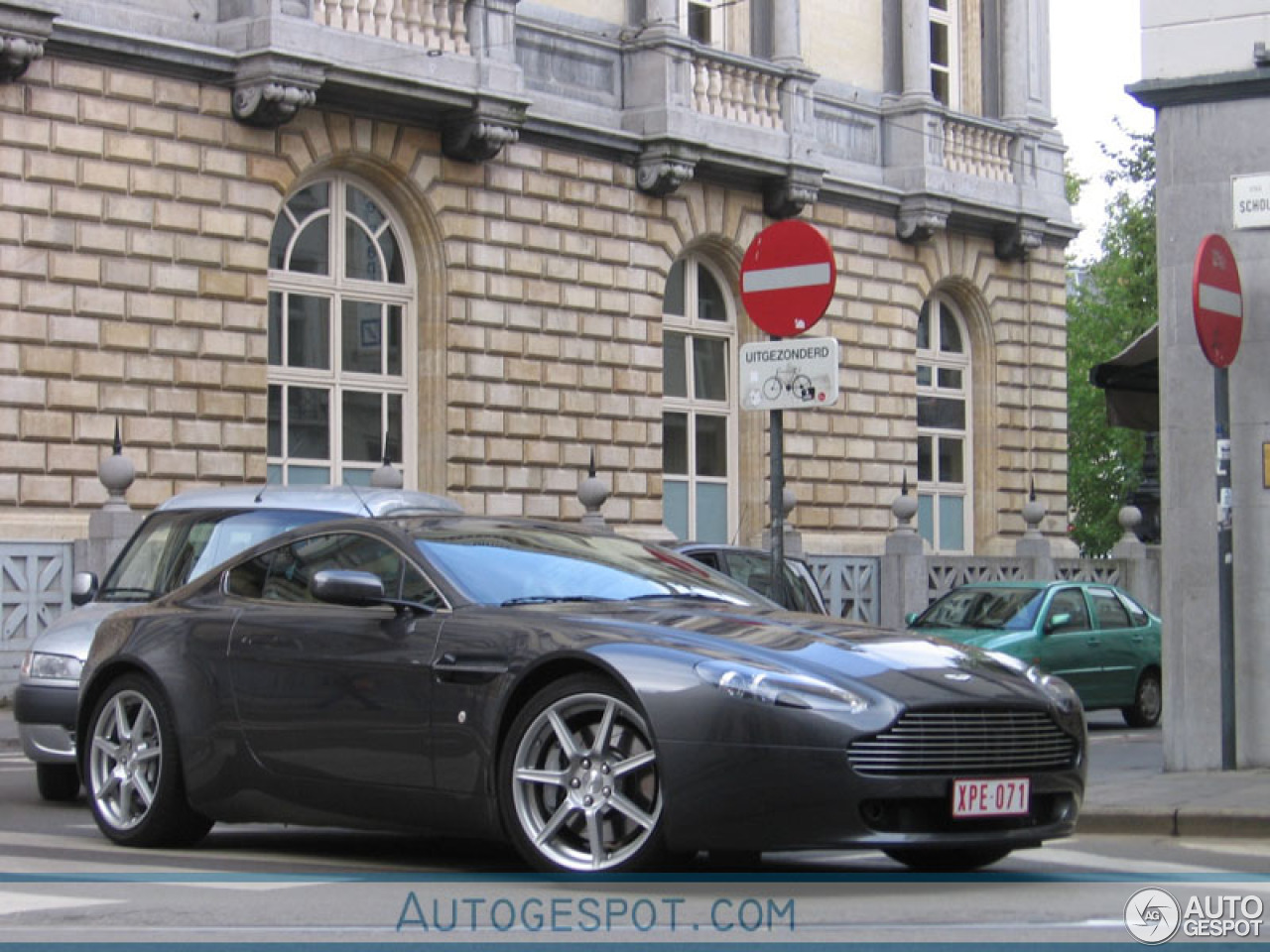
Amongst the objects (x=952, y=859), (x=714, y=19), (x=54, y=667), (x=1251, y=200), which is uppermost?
(x=714, y=19)

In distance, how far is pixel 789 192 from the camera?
108ft

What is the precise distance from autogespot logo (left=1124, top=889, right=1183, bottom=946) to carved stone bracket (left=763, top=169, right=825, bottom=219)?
25.3 meters

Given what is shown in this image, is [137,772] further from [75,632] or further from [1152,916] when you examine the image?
[1152,916]

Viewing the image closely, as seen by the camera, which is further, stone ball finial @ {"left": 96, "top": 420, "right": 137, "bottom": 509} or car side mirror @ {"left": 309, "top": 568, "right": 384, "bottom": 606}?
stone ball finial @ {"left": 96, "top": 420, "right": 137, "bottom": 509}

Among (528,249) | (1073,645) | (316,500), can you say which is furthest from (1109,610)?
(316,500)

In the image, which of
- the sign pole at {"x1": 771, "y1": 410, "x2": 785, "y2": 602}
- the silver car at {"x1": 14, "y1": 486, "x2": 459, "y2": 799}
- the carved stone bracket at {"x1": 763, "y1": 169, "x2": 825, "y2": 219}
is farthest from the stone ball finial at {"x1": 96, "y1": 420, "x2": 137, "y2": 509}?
the carved stone bracket at {"x1": 763, "y1": 169, "x2": 825, "y2": 219}

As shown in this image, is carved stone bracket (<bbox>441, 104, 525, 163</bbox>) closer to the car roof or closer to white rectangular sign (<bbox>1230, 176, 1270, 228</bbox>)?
the car roof

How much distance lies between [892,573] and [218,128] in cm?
1149

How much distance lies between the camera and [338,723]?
904 cm

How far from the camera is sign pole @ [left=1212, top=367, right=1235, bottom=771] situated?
44.0ft

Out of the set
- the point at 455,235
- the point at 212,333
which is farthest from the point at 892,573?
the point at 212,333

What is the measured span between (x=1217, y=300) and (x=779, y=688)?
240 inches

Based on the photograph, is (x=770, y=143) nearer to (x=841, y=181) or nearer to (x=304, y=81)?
(x=841, y=181)

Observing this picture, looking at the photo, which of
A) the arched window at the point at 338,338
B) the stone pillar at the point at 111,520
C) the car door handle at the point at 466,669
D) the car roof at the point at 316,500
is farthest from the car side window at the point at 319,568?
the arched window at the point at 338,338
